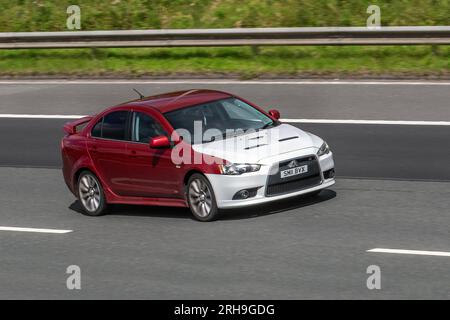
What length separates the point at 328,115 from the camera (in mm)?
18844

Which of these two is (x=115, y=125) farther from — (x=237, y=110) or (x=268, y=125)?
(x=268, y=125)

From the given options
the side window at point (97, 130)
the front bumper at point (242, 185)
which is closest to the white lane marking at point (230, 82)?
the side window at point (97, 130)

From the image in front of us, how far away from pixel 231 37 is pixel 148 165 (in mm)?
10217

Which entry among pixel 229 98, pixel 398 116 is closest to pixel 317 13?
pixel 398 116

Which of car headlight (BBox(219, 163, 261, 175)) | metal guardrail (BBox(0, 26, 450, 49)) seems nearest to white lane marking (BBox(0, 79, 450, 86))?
metal guardrail (BBox(0, 26, 450, 49))

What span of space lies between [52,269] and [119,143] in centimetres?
285

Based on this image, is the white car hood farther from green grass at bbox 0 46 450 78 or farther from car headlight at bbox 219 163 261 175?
green grass at bbox 0 46 450 78

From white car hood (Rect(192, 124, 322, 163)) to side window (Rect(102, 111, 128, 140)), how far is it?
1.34m

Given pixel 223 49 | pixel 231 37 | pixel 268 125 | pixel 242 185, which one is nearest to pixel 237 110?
pixel 268 125

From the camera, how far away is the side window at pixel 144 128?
13.5 metres
